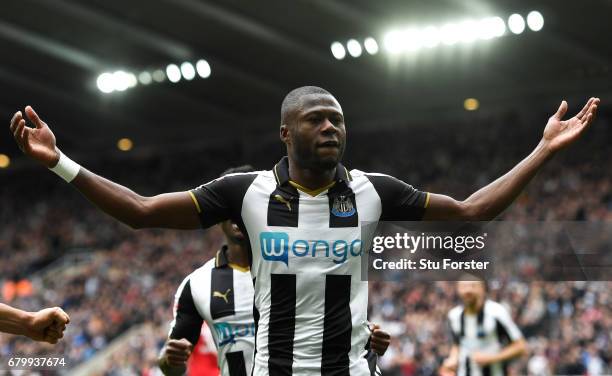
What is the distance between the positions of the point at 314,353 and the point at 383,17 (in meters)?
19.5

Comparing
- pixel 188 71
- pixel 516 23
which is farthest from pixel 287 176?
pixel 188 71

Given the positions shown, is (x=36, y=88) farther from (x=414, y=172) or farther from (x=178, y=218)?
(x=178, y=218)

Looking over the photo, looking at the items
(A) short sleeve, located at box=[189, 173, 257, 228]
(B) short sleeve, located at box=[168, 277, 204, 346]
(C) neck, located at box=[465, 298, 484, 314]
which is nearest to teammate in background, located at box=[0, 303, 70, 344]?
(A) short sleeve, located at box=[189, 173, 257, 228]

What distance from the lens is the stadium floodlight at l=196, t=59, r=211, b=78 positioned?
Answer: 1106 inches

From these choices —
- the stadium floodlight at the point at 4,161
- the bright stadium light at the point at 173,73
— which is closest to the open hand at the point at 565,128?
the bright stadium light at the point at 173,73

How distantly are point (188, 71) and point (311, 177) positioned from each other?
81.7 feet

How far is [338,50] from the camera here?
25891 millimetres

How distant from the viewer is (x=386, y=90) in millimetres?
29250

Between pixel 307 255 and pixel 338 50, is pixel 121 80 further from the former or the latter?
pixel 307 255

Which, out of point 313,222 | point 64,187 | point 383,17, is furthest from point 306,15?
point 313,222

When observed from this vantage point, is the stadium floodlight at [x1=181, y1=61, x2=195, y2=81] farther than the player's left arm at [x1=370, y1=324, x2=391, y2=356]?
Yes

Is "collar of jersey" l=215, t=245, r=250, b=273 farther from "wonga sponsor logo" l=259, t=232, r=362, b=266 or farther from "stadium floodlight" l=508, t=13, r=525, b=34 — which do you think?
"stadium floodlight" l=508, t=13, r=525, b=34

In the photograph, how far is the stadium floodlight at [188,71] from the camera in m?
28.5

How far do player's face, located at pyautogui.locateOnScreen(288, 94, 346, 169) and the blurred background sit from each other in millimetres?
11705
